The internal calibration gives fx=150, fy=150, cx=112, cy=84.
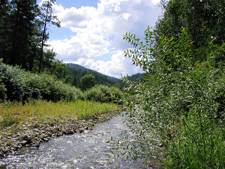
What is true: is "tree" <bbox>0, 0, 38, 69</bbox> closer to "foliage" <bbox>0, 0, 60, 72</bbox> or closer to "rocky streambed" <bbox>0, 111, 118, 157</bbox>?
"foliage" <bbox>0, 0, 60, 72</bbox>

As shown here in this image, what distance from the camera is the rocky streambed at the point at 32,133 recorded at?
5.06 meters

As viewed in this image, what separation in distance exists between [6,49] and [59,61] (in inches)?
1132

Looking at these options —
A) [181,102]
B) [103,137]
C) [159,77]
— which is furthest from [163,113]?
[103,137]

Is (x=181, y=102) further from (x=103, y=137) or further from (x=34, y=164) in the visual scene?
(x=103, y=137)

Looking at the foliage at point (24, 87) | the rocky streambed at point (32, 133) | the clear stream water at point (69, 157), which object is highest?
the foliage at point (24, 87)

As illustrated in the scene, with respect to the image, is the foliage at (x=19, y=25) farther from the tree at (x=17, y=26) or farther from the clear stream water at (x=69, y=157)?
the clear stream water at (x=69, y=157)

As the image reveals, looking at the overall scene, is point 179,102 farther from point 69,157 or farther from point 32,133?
point 32,133

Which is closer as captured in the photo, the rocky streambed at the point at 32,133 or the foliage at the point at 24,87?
the rocky streambed at the point at 32,133

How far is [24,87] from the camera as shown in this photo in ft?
36.6

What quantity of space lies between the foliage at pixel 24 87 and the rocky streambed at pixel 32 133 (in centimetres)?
343

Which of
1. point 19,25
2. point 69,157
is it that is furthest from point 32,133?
point 19,25

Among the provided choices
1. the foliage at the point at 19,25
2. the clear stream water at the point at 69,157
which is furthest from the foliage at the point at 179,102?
the foliage at the point at 19,25

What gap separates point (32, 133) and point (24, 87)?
626 centimetres

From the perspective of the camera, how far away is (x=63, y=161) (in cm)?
466
